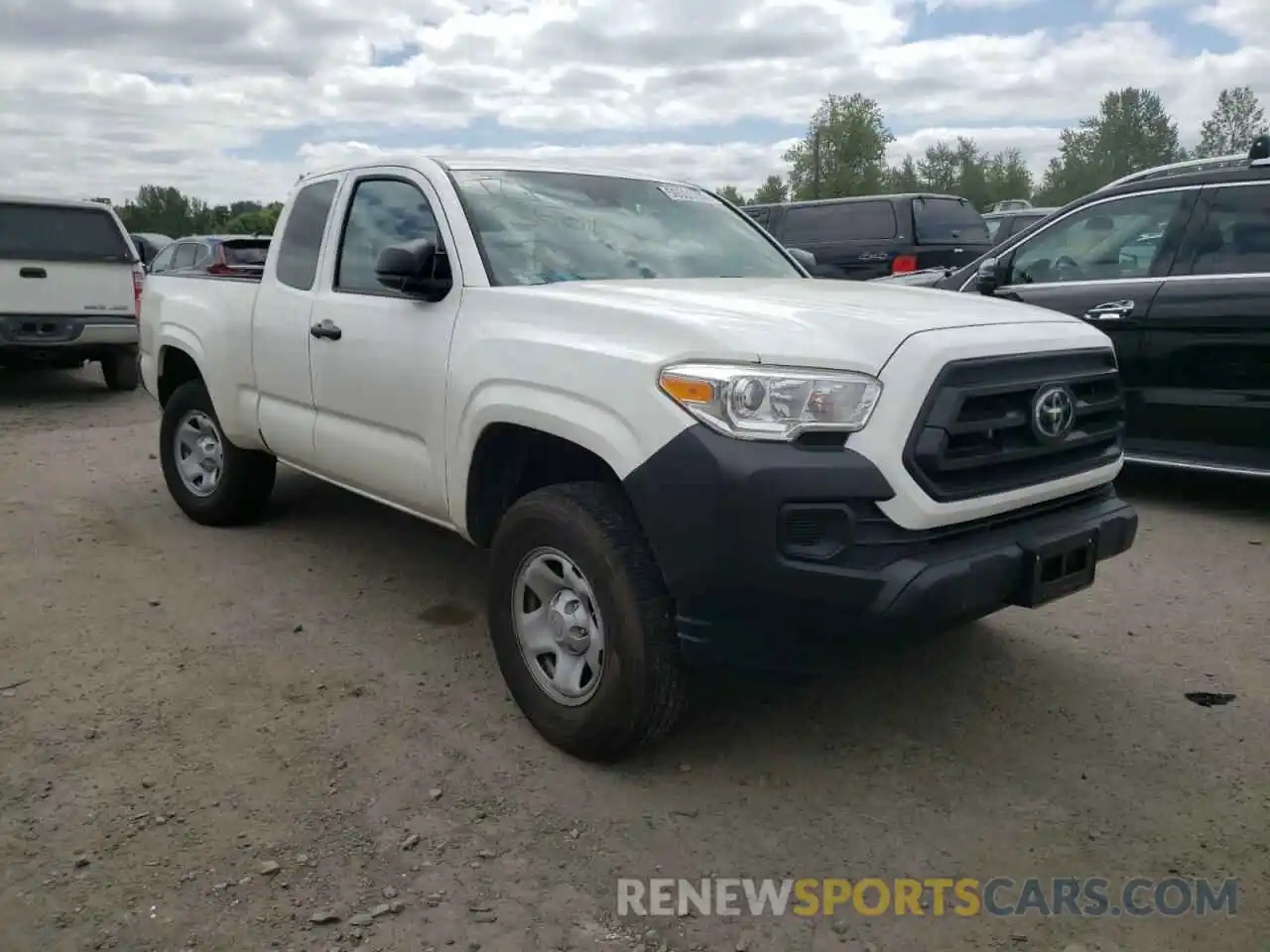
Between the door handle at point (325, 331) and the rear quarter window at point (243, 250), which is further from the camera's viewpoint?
the rear quarter window at point (243, 250)

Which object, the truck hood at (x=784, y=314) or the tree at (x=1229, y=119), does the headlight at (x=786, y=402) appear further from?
the tree at (x=1229, y=119)

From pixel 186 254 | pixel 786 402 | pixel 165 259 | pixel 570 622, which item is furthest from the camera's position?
pixel 165 259

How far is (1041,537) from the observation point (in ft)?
9.80

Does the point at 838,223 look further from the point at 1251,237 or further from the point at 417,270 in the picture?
the point at 417,270

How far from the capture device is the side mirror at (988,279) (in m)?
6.64

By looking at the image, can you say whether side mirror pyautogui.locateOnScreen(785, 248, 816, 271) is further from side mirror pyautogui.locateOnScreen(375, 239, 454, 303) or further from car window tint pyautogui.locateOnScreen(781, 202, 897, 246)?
car window tint pyautogui.locateOnScreen(781, 202, 897, 246)

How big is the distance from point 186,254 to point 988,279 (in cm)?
1209

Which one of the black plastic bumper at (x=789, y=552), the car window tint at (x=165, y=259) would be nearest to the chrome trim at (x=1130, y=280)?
the black plastic bumper at (x=789, y=552)

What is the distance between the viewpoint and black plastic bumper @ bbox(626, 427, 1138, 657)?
2.62m

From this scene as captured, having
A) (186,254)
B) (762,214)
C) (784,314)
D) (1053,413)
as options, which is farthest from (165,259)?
(1053,413)

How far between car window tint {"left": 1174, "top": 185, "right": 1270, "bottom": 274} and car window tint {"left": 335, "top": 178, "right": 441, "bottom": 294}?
166 inches

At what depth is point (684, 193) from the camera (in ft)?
15.2

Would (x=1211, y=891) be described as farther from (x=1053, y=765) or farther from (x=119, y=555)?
(x=119, y=555)

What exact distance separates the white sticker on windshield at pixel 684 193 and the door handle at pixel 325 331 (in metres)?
1.47
